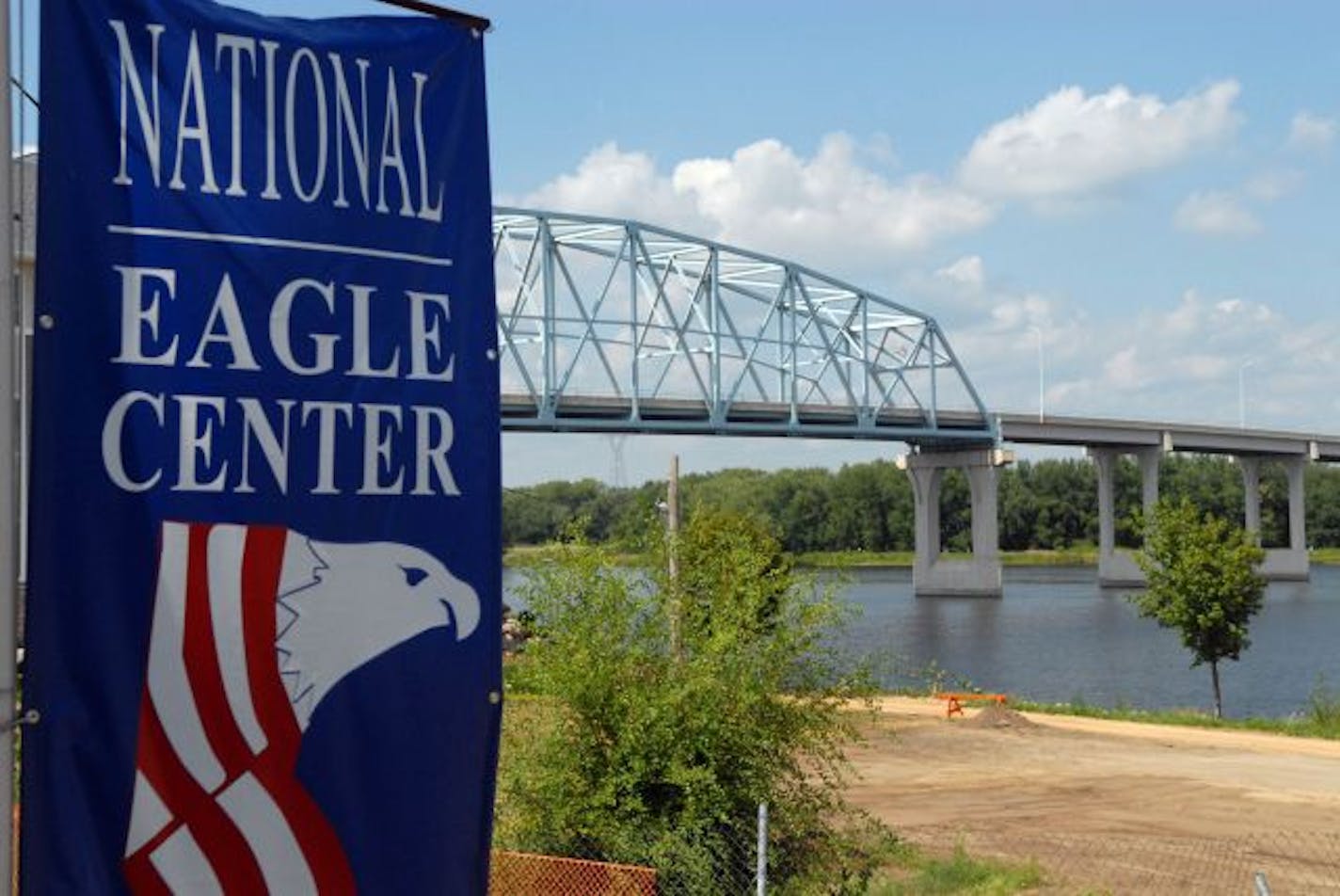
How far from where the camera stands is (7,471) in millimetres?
2986

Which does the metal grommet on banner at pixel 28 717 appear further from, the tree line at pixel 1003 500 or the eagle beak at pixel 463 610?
the tree line at pixel 1003 500

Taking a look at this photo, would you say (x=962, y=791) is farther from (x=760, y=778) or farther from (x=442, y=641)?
(x=442, y=641)

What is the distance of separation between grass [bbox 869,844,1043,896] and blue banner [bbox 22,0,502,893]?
476 inches

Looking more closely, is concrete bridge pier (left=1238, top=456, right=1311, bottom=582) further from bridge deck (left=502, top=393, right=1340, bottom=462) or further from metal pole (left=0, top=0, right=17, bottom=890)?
metal pole (left=0, top=0, right=17, bottom=890)

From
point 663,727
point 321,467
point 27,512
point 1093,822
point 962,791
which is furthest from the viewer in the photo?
point 962,791

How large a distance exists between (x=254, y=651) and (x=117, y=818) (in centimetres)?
39

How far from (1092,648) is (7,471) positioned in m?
60.4

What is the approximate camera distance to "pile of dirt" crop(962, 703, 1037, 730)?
32.8 meters

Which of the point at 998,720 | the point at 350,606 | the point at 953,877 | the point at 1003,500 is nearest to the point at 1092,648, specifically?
the point at 998,720

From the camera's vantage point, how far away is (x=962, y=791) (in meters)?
24.5

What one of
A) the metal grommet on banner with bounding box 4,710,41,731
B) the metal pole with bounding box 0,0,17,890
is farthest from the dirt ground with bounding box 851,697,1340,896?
the metal pole with bounding box 0,0,17,890

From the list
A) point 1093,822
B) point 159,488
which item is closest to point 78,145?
point 159,488

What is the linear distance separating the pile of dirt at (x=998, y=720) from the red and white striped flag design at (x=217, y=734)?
30.3 m

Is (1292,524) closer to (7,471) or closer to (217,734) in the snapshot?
(217,734)
